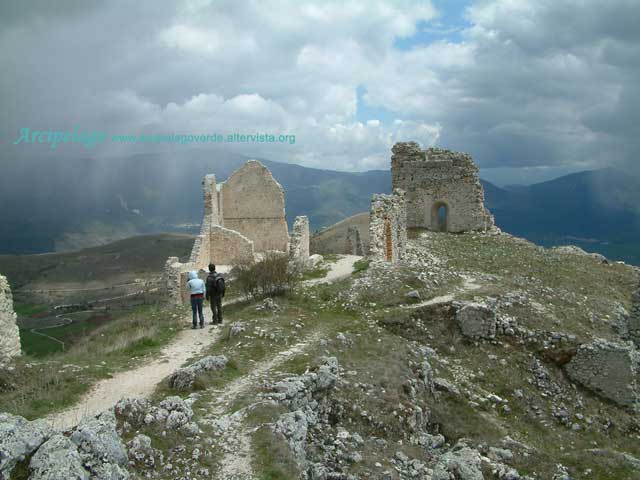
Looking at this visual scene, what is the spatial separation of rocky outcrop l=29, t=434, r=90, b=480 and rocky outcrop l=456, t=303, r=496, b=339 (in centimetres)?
979

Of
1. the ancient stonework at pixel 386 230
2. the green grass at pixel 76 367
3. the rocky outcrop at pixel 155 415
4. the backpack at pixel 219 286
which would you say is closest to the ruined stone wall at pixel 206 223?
the ancient stonework at pixel 386 230

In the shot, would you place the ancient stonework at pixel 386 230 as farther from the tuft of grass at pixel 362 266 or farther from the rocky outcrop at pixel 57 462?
the rocky outcrop at pixel 57 462

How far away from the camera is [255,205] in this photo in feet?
80.5

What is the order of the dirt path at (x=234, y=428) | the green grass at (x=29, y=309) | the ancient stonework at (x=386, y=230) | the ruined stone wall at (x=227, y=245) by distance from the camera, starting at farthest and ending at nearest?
1. the green grass at (x=29, y=309)
2. the ruined stone wall at (x=227, y=245)
3. the ancient stonework at (x=386, y=230)
4. the dirt path at (x=234, y=428)

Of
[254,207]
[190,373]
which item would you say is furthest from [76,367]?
[254,207]

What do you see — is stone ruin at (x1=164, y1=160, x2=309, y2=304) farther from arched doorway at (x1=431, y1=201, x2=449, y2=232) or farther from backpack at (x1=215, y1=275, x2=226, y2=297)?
backpack at (x1=215, y1=275, x2=226, y2=297)

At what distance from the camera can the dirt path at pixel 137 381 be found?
753cm

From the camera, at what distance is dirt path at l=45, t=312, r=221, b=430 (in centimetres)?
753

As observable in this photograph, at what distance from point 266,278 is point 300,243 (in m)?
5.84

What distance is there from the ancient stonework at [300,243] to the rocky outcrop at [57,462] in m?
13.3

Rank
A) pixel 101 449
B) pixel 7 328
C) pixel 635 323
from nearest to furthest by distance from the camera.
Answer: pixel 101 449 → pixel 7 328 → pixel 635 323

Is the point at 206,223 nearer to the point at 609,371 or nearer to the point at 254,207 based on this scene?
the point at 254,207

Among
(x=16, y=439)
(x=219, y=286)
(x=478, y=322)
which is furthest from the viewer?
(x=478, y=322)

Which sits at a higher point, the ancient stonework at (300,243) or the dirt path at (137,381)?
the ancient stonework at (300,243)
